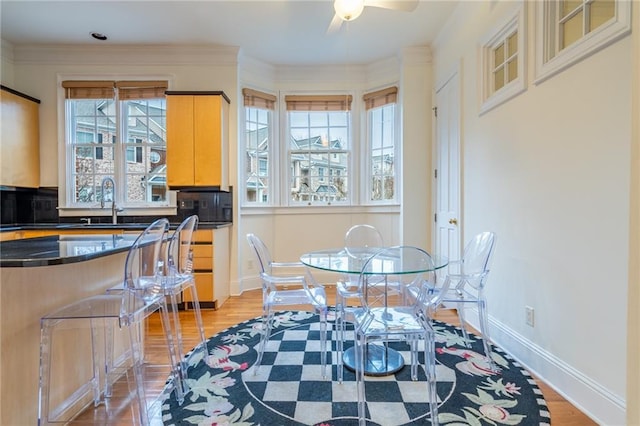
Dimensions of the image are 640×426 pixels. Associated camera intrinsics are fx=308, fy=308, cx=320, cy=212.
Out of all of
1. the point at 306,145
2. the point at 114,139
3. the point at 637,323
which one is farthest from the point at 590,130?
the point at 114,139

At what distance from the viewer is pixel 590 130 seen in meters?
1.59

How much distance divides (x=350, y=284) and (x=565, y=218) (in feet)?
4.79

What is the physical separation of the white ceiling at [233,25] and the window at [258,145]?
0.60 meters

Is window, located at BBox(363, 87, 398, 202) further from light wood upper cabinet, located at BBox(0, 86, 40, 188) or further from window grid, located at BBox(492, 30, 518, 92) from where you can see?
light wood upper cabinet, located at BBox(0, 86, 40, 188)

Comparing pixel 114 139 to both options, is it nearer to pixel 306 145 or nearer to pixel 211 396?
pixel 306 145

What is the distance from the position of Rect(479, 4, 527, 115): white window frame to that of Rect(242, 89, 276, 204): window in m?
2.61

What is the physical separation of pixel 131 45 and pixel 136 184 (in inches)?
65.2


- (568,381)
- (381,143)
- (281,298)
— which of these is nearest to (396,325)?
(281,298)

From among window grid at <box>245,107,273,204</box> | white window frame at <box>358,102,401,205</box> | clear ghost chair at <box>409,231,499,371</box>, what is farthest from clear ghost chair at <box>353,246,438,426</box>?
window grid at <box>245,107,273,204</box>

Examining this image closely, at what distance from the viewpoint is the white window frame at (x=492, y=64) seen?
6.84 feet

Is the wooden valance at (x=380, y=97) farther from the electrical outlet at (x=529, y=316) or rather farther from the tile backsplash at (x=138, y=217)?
the electrical outlet at (x=529, y=316)

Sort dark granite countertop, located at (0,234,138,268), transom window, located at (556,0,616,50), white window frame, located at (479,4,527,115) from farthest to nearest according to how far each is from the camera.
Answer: white window frame, located at (479,4,527,115) < transom window, located at (556,0,616,50) < dark granite countertop, located at (0,234,138,268)

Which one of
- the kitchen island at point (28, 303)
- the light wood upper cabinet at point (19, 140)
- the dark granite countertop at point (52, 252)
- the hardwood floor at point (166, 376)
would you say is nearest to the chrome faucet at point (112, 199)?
the light wood upper cabinet at point (19, 140)

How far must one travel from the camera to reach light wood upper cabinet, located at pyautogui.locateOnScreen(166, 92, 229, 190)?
11.4 feet
